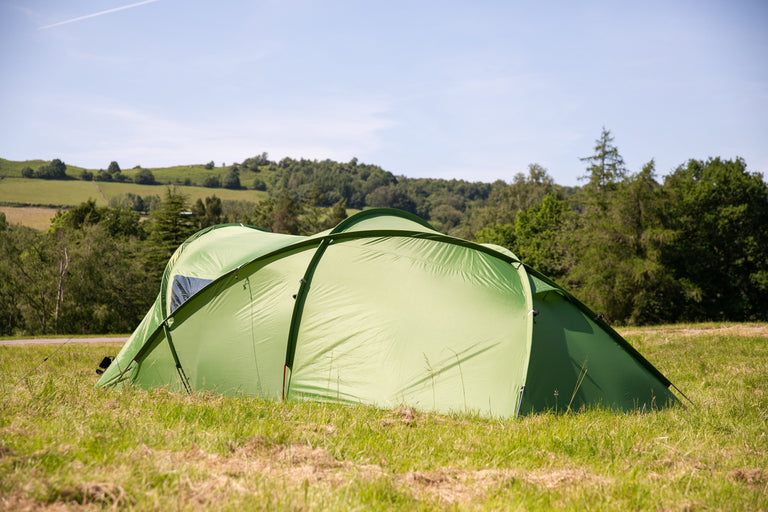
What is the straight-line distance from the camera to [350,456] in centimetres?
369

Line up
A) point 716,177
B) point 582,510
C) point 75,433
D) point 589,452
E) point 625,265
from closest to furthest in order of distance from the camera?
point 582,510 → point 75,433 → point 589,452 → point 625,265 → point 716,177

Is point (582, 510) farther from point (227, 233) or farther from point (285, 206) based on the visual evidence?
point (285, 206)

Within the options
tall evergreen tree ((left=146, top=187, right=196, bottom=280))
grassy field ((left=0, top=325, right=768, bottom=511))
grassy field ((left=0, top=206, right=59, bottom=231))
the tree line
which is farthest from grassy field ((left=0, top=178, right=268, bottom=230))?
grassy field ((left=0, top=325, right=768, bottom=511))

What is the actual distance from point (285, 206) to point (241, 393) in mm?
67345

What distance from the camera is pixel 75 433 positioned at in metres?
3.52

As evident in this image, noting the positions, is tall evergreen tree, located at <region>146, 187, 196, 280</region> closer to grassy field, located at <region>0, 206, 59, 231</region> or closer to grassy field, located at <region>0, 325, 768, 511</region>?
grassy field, located at <region>0, 206, 59, 231</region>

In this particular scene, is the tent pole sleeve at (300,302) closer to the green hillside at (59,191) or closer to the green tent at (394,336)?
the green tent at (394,336)

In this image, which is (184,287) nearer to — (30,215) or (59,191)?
(30,215)

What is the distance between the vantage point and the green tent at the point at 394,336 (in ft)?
17.9

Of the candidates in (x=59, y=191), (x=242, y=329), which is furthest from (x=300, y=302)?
(x=59, y=191)

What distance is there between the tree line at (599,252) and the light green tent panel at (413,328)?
2968 cm

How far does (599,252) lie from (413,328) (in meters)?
31.7

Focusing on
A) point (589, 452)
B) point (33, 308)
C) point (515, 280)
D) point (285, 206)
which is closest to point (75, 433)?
point (589, 452)

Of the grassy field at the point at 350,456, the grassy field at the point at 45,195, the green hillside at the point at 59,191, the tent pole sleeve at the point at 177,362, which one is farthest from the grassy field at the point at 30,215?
the grassy field at the point at 350,456
